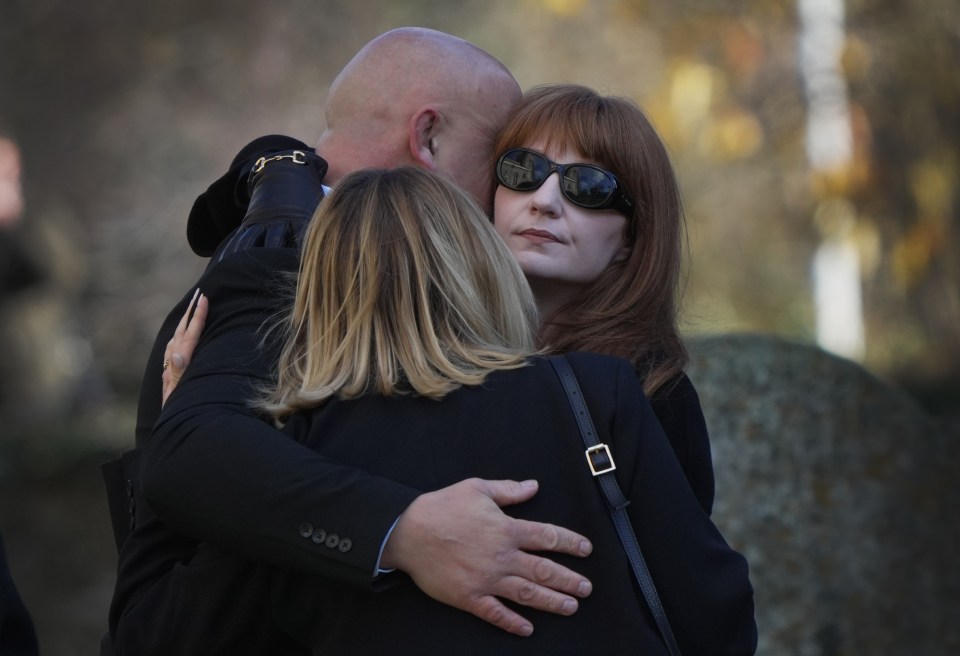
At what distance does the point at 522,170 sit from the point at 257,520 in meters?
1.18

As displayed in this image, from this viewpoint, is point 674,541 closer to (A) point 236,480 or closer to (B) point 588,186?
(A) point 236,480

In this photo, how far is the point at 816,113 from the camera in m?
12.3

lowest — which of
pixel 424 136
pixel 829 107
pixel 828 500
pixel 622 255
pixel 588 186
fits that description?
pixel 828 500

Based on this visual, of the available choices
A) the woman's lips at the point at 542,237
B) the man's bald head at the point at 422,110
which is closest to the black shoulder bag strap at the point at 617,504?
the woman's lips at the point at 542,237

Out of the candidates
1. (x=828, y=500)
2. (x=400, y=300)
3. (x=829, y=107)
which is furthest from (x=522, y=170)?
(x=829, y=107)

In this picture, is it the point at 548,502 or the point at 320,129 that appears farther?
the point at 320,129

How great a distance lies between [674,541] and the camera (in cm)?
211

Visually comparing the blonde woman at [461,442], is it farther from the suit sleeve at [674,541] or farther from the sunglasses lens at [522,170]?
the sunglasses lens at [522,170]

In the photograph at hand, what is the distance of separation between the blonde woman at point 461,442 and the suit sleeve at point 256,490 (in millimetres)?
33

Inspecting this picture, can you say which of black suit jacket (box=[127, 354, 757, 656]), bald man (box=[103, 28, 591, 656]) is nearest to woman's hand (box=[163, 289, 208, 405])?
bald man (box=[103, 28, 591, 656])

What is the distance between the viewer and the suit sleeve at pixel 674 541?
2105 mm

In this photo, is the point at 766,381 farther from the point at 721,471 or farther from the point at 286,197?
the point at 286,197

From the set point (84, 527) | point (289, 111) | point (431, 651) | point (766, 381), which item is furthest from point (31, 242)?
point (431, 651)

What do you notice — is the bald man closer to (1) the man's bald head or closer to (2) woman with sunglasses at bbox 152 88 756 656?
(2) woman with sunglasses at bbox 152 88 756 656
